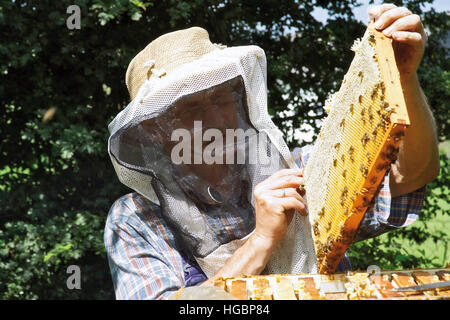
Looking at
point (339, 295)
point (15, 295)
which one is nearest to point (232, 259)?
point (339, 295)

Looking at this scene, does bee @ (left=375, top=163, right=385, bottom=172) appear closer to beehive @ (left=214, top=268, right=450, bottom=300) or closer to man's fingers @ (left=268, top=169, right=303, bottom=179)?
beehive @ (left=214, top=268, right=450, bottom=300)

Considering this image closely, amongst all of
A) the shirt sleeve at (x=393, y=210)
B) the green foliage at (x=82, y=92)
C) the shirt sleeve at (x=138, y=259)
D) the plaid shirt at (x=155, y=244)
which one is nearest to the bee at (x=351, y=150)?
the plaid shirt at (x=155, y=244)

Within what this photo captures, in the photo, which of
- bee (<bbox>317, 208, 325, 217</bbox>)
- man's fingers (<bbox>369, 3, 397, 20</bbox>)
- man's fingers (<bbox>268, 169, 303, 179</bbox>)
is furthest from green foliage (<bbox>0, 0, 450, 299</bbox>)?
bee (<bbox>317, 208, 325, 217</bbox>)

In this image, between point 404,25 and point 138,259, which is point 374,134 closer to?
point 404,25

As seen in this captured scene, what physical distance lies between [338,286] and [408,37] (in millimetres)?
644

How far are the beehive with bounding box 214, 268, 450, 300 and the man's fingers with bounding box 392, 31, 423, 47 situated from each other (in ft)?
1.88

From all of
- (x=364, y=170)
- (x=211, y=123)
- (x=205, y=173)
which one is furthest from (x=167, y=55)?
(x=364, y=170)

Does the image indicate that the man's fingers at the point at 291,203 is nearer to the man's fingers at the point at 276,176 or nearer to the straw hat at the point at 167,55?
the man's fingers at the point at 276,176

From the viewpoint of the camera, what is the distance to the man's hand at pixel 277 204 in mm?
1471

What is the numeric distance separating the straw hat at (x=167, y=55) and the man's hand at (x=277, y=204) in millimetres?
565

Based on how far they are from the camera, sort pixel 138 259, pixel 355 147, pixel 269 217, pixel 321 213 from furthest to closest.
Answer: pixel 138 259, pixel 269 217, pixel 321 213, pixel 355 147

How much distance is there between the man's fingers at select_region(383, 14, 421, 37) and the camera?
4.20 ft

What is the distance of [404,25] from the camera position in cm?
129

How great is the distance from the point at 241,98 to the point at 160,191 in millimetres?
427
